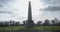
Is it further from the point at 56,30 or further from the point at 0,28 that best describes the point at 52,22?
the point at 0,28

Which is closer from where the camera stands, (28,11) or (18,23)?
(18,23)

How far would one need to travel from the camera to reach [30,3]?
5.93 metres

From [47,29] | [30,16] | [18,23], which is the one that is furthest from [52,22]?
[18,23]

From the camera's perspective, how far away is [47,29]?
19.3 ft

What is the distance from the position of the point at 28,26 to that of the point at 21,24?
343 millimetres

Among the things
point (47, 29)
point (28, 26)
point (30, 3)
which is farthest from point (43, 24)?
point (30, 3)

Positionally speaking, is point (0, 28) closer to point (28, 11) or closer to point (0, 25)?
point (0, 25)

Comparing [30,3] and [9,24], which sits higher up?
[30,3]

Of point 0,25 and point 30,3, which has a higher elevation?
point 30,3

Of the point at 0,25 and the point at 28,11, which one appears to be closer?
the point at 0,25

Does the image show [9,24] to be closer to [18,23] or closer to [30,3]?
[18,23]

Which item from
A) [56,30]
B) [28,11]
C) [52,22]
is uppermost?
[28,11]

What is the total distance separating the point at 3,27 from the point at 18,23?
0.67 meters

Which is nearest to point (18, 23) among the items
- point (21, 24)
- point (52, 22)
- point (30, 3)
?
point (21, 24)
